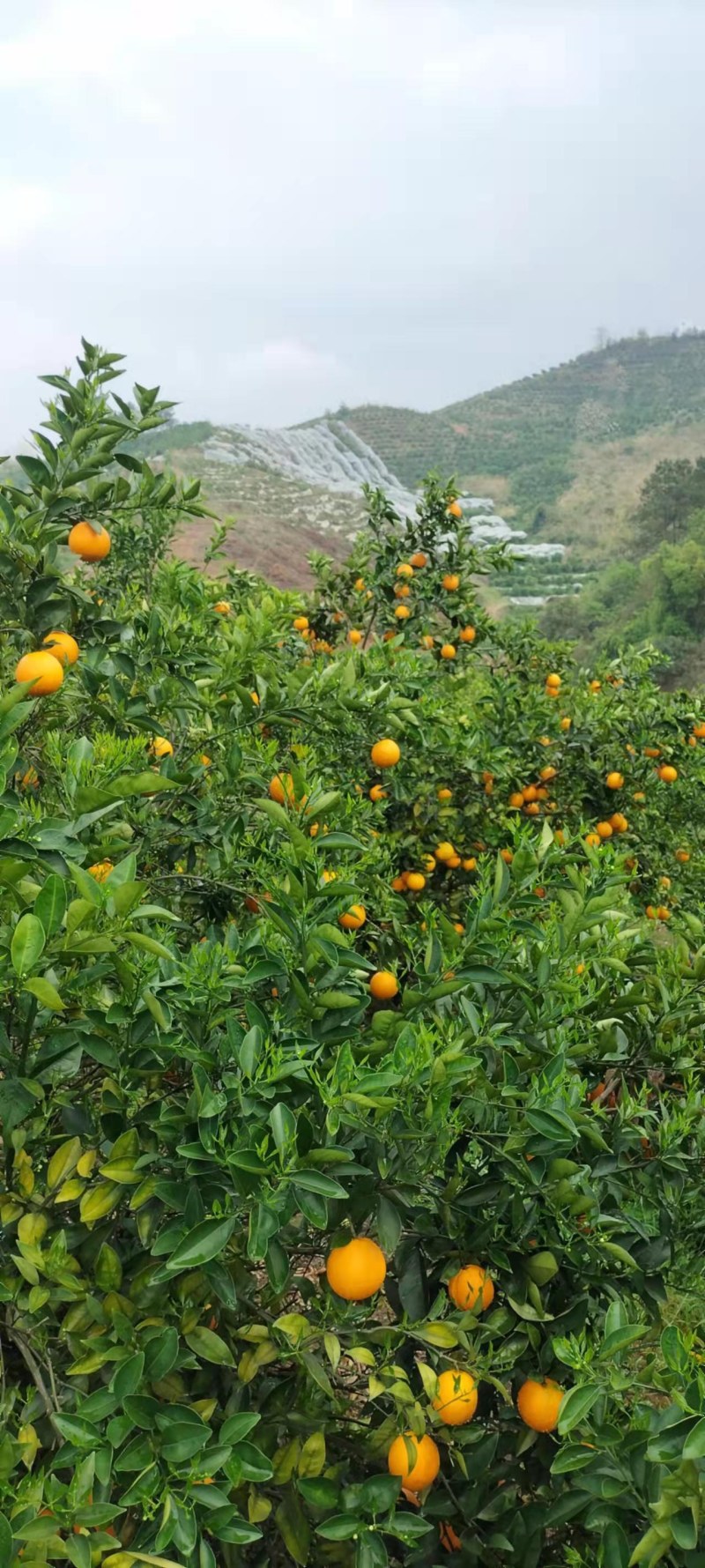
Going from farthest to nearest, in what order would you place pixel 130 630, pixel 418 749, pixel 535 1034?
1. pixel 418 749
2. pixel 130 630
3. pixel 535 1034

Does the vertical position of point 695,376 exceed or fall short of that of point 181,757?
it exceeds it

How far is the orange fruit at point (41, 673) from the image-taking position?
1.30 metres

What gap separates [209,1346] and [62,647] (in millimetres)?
954

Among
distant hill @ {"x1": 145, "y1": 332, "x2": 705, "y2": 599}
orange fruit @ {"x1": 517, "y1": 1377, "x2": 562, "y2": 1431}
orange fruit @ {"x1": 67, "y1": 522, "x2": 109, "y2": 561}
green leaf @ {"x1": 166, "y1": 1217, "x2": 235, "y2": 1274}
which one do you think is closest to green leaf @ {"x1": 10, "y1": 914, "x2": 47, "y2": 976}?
green leaf @ {"x1": 166, "y1": 1217, "x2": 235, "y2": 1274}

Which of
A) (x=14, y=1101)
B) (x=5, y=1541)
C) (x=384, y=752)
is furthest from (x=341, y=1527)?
(x=384, y=752)

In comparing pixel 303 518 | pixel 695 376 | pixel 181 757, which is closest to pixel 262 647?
pixel 181 757

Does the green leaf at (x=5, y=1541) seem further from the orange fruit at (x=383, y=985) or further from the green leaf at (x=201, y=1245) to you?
the orange fruit at (x=383, y=985)

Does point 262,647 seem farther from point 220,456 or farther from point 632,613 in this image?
point 220,456

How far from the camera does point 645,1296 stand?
115 centimetres

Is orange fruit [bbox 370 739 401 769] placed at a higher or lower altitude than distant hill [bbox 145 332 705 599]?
lower

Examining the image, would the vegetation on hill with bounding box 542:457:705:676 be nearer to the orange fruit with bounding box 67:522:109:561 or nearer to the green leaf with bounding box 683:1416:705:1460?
the orange fruit with bounding box 67:522:109:561

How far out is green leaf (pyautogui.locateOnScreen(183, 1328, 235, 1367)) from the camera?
0.98 metres

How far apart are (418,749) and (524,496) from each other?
4456cm

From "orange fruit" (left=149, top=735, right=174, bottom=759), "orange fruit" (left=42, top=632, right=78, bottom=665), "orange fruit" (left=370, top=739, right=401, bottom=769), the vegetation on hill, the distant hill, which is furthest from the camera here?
the distant hill
